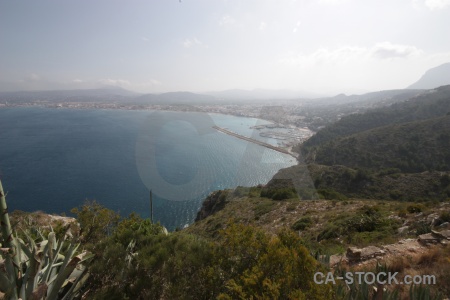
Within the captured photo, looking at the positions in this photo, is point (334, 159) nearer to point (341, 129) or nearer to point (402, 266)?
point (341, 129)

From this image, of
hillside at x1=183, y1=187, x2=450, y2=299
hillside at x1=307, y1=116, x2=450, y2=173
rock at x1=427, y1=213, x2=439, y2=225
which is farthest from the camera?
hillside at x1=307, y1=116, x2=450, y2=173

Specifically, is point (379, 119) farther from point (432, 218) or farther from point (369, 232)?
point (369, 232)

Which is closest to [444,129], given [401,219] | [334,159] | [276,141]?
[334,159]

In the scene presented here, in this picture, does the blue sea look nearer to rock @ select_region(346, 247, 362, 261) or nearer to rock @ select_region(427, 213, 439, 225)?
rock @ select_region(346, 247, 362, 261)

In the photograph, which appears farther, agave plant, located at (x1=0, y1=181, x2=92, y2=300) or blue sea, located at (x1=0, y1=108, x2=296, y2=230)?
blue sea, located at (x1=0, y1=108, x2=296, y2=230)

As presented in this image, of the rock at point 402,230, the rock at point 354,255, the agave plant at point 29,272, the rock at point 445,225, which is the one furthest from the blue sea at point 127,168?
the rock at point 445,225

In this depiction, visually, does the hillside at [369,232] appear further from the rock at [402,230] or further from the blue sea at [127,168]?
the blue sea at [127,168]

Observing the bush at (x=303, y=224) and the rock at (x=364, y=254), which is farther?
the bush at (x=303, y=224)

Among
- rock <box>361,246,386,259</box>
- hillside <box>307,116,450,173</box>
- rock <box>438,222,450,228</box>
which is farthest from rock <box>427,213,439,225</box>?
hillside <box>307,116,450,173</box>
